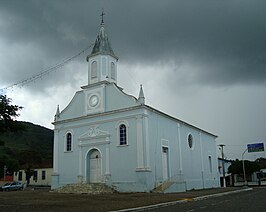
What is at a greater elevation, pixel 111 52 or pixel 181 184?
pixel 111 52

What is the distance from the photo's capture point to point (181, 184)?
29922 mm

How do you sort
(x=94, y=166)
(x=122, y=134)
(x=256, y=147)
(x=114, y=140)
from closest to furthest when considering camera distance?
(x=122, y=134)
(x=114, y=140)
(x=94, y=166)
(x=256, y=147)

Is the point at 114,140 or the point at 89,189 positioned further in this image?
the point at 114,140

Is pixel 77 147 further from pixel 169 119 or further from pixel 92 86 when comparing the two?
pixel 169 119

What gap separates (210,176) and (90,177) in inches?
696

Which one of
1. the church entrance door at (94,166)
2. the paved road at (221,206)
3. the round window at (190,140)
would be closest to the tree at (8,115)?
the paved road at (221,206)

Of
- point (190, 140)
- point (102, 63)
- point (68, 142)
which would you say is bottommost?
point (68, 142)

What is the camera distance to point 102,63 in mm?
32625

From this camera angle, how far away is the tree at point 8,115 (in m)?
15.5

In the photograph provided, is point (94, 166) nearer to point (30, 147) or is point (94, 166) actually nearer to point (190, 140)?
point (190, 140)

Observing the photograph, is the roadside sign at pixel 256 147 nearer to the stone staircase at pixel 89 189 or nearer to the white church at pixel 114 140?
the white church at pixel 114 140

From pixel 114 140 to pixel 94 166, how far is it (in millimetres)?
3443

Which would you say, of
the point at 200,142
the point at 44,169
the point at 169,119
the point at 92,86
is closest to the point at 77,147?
the point at 92,86

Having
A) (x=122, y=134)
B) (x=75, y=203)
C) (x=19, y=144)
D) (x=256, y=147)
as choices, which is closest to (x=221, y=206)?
(x=75, y=203)
